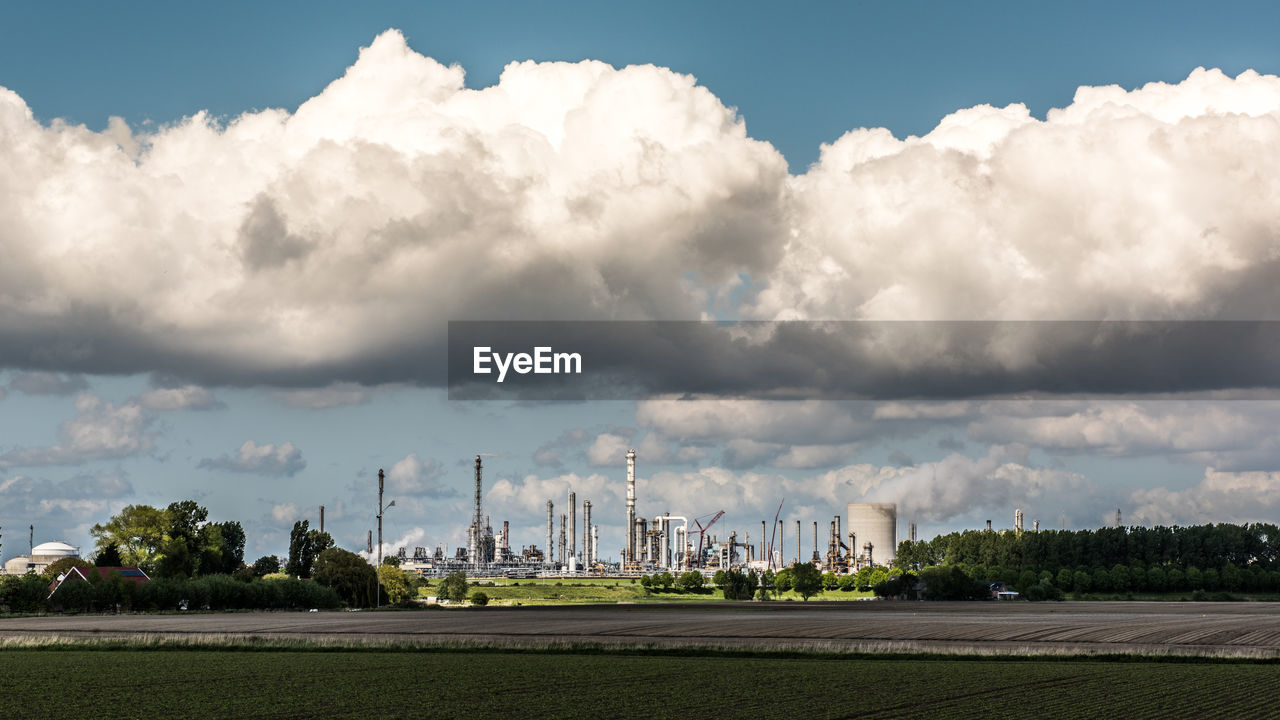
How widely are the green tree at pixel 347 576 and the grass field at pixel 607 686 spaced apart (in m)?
87.3

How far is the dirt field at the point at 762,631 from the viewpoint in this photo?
86.9 m

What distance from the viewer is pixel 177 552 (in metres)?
184

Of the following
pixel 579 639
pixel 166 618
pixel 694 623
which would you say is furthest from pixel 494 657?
pixel 166 618

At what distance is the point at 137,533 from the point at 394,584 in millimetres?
46370

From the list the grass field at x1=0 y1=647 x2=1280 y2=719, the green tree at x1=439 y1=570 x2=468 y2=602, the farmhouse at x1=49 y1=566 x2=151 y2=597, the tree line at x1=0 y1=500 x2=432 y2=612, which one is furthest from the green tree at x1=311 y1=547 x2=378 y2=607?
the grass field at x1=0 y1=647 x2=1280 y2=719

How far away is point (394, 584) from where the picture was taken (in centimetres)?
17725

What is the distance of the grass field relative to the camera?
4675 cm

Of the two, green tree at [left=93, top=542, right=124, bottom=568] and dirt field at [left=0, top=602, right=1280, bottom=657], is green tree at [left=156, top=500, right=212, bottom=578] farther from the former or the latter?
dirt field at [left=0, top=602, right=1280, bottom=657]

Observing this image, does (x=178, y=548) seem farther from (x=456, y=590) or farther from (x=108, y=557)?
(x=456, y=590)

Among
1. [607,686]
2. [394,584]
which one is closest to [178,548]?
[394,584]

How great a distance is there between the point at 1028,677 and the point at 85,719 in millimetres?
44122

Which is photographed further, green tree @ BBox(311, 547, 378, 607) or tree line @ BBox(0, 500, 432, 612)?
green tree @ BBox(311, 547, 378, 607)

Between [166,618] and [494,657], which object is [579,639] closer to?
[494,657]

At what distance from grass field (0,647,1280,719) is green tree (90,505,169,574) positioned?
120 m
